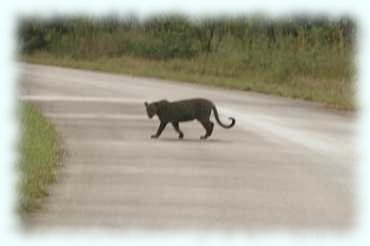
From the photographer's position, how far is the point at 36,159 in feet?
39.3

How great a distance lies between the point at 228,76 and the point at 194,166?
42.2 ft

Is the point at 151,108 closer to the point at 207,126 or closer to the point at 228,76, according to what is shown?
the point at 207,126

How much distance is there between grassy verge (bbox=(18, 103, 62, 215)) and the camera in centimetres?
1018

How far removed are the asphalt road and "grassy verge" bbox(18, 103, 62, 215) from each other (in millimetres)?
129

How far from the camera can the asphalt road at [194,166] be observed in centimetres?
1005

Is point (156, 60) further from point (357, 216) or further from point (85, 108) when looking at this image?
point (357, 216)

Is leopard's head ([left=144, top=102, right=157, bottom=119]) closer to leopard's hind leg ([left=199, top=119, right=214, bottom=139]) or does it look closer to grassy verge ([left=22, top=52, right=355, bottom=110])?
leopard's hind leg ([left=199, top=119, right=214, bottom=139])

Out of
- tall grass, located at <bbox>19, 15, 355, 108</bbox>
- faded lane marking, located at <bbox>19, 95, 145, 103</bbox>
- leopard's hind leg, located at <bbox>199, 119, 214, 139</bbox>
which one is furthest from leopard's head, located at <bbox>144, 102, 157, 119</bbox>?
tall grass, located at <bbox>19, 15, 355, 108</bbox>

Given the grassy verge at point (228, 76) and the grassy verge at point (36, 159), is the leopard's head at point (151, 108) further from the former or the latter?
the grassy verge at point (228, 76)

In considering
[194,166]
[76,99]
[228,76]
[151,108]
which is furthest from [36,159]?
[228,76]

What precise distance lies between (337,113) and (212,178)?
8788 mm

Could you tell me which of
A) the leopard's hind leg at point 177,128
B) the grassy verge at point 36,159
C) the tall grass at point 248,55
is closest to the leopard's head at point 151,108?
the leopard's hind leg at point 177,128

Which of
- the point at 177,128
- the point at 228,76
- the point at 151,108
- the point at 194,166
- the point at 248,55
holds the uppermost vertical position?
the point at 194,166

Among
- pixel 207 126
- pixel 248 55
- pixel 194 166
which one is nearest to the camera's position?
pixel 194 166
